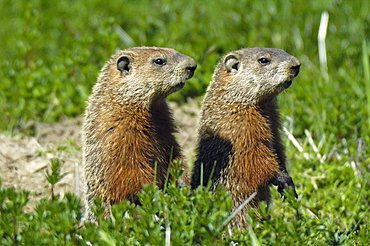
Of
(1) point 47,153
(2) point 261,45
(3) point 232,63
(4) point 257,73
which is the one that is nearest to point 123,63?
(3) point 232,63

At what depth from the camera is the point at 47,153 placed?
557 cm

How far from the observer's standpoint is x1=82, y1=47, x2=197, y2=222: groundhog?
13.2 ft

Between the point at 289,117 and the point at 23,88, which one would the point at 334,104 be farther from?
the point at 23,88

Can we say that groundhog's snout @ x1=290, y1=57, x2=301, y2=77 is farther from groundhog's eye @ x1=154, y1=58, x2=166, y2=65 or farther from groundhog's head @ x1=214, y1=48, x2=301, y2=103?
groundhog's eye @ x1=154, y1=58, x2=166, y2=65

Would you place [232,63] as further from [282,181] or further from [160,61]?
[282,181]

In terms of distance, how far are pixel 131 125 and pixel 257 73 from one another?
40.6 inches

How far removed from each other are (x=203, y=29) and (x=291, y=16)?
1286mm

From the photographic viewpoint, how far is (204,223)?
3.05 metres

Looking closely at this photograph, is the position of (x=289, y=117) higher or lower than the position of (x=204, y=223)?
higher

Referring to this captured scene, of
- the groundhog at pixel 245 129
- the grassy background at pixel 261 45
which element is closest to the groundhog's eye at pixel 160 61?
the groundhog at pixel 245 129

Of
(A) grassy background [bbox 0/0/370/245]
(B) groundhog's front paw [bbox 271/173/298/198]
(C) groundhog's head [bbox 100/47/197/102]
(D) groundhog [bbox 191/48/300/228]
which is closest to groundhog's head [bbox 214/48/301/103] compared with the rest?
(D) groundhog [bbox 191/48/300/228]

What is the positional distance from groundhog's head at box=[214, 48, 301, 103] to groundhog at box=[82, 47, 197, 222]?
0.39 meters

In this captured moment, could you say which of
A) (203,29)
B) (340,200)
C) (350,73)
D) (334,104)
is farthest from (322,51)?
(340,200)

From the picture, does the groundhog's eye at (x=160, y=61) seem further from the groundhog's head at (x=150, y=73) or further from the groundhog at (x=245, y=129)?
the groundhog at (x=245, y=129)
